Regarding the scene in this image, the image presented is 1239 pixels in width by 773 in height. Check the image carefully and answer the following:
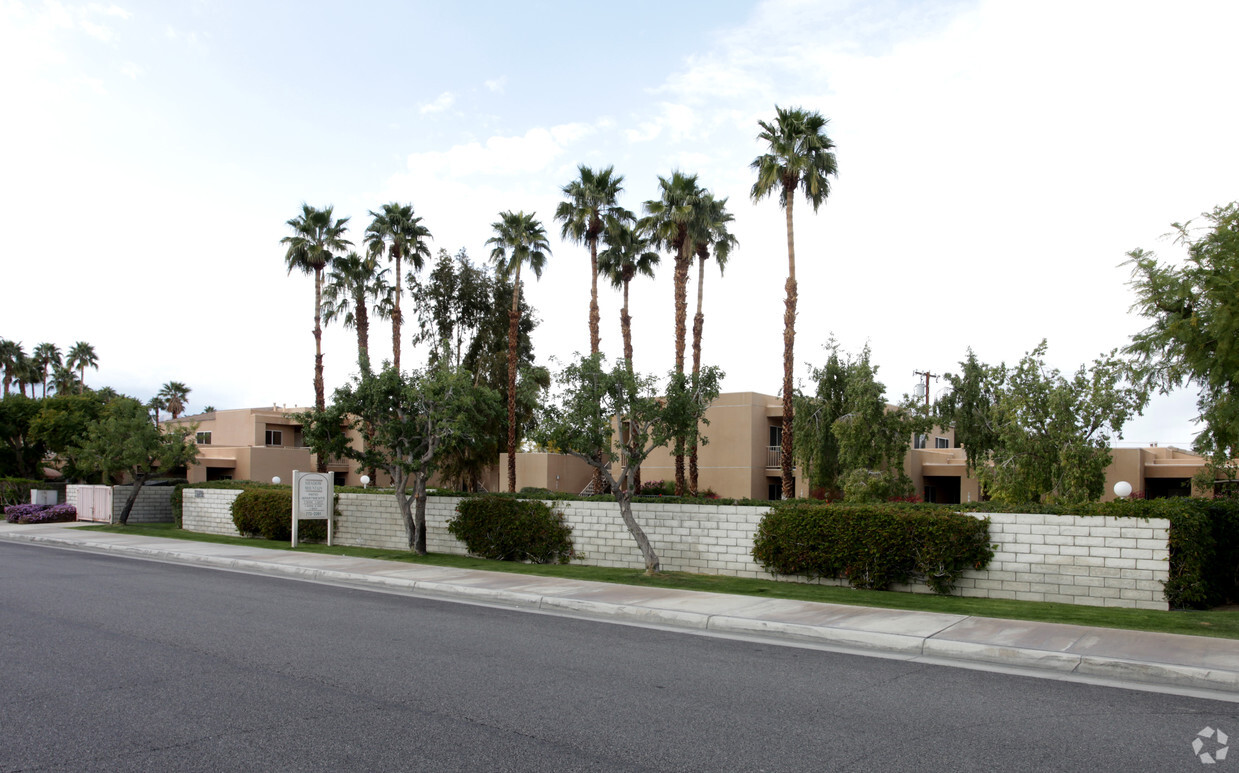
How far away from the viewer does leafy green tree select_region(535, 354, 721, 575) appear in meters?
16.4

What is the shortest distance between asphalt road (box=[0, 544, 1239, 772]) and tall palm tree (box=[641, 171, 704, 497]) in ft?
71.9

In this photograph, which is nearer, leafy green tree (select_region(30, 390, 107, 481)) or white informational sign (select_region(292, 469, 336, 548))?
A: white informational sign (select_region(292, 469, 336, 548))

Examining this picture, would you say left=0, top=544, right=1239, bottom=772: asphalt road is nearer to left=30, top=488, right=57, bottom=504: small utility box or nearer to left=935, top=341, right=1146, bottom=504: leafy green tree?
left=935, top=341, right=1146, bottom=504: leafy green tree

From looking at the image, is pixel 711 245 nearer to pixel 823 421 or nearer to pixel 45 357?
pixel 823 421

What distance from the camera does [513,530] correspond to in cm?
2003

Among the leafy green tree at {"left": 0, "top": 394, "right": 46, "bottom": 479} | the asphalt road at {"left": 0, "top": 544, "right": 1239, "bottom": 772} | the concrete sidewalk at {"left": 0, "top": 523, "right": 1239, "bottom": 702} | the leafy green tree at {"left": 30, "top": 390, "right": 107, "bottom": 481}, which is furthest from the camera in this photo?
the leafy green tree at {"left": 0, "top": 394, "right": 46, "bottom": 479}

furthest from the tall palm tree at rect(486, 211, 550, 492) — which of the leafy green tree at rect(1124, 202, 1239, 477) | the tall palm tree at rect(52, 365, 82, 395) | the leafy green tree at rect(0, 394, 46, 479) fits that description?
the tall palm tree at rect(52, 365, 82, 395)

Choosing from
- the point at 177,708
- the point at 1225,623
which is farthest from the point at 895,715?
the point at 1225,623

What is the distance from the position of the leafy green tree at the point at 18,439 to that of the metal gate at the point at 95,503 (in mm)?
19669

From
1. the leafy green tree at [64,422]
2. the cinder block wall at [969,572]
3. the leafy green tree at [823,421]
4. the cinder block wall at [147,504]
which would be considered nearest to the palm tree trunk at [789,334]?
the leafy green tree at [823,421]

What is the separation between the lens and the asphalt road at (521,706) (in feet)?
18.5

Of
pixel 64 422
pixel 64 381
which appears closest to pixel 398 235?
pixel 64 422

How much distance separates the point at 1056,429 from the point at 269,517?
2287cm

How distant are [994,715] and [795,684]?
5.71ft
